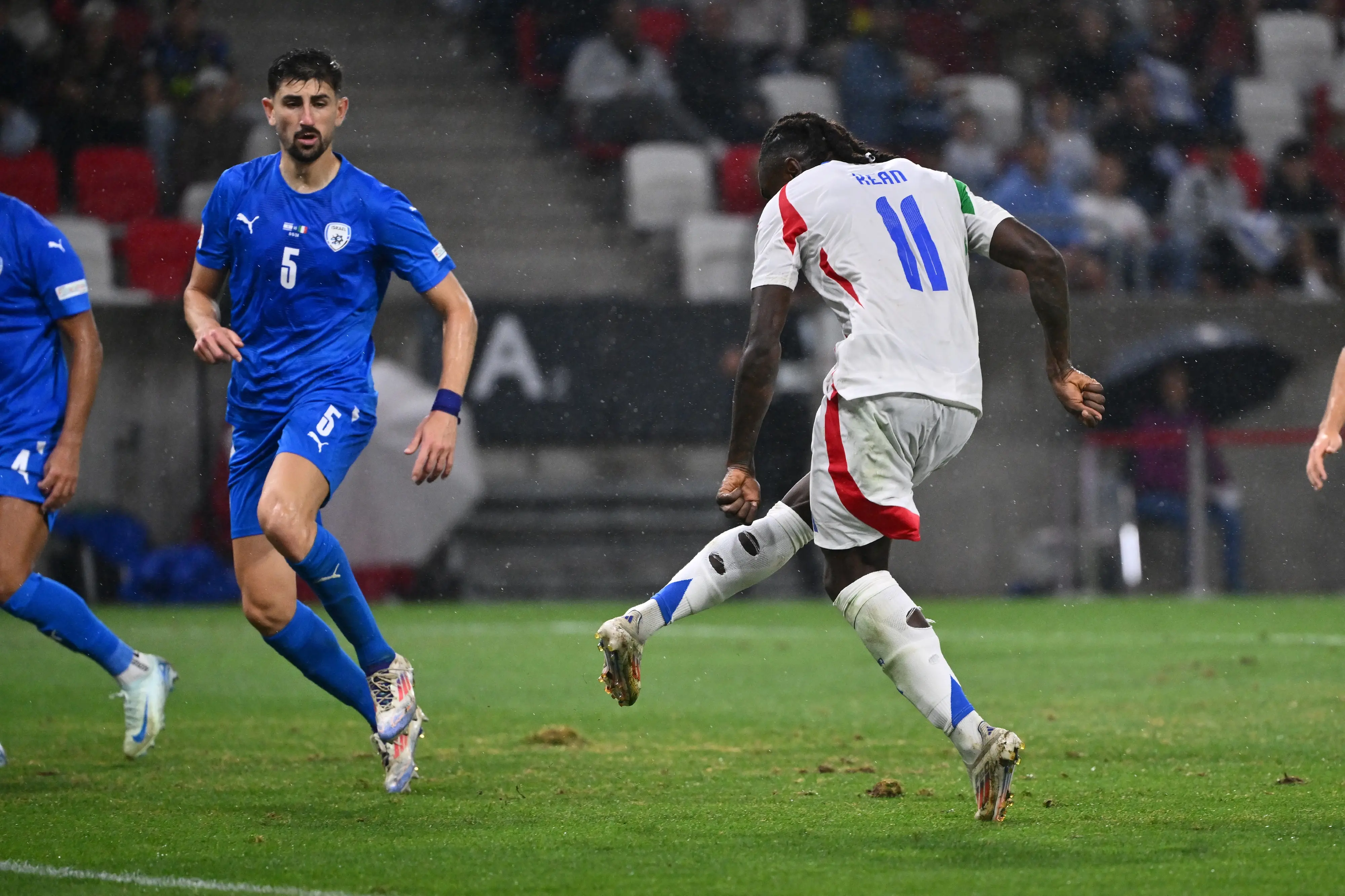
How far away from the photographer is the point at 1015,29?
64.3 ft

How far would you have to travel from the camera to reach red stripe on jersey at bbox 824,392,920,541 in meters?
4.71

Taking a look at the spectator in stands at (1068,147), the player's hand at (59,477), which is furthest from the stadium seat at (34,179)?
the player's hand at (59,477)

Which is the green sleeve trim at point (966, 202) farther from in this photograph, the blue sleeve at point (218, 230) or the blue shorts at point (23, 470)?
the blue shorts at point (23, 470)

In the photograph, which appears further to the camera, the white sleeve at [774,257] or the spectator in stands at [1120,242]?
the spectator in stands at [1120,242]

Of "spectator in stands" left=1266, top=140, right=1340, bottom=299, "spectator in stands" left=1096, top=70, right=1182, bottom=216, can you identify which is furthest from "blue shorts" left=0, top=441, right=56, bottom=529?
"spectator in stands" left=1096, top=70, right=1182, bottom=216

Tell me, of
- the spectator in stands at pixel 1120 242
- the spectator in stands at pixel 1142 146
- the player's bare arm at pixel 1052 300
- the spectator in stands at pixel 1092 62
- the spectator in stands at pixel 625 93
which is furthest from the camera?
the spectator in stands at pixel 1092 62

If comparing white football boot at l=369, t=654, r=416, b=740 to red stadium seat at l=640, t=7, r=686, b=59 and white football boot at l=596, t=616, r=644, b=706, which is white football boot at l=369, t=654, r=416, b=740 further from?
red stadium seat at l=640, t=7, r=686, b=59

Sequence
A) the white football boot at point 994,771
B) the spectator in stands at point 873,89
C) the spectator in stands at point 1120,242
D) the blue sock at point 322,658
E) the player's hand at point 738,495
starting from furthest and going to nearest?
the spectator in stands at point 873,89 < the spectator in stands at point 1120,242 < the blue sock at point 322,658 < the player's hand at point 738,495 < the white football boot at point 994,771

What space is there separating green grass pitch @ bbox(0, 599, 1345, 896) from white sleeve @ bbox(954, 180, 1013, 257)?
1654 millimetres

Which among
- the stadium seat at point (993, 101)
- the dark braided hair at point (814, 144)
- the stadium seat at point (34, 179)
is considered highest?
the stadium seat at point (993, 101)

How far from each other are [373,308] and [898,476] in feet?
6.40

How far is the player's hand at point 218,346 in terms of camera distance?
5230 millimetres

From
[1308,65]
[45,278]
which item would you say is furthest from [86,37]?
[1308,65]

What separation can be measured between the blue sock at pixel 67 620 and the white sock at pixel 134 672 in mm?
13
